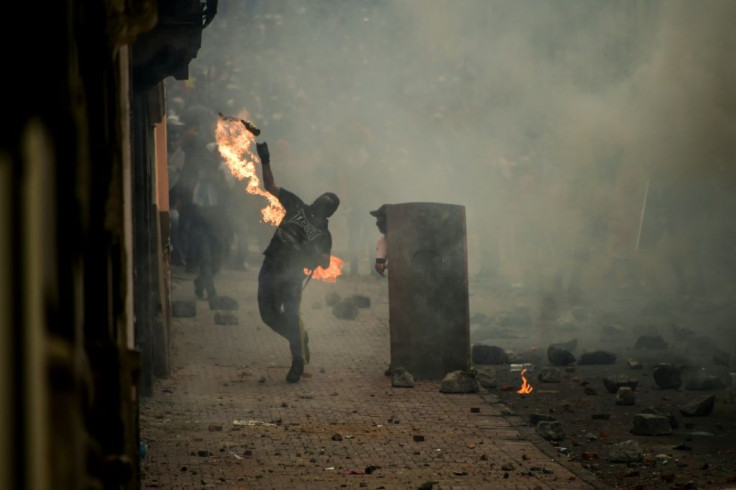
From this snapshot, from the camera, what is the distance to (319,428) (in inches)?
349

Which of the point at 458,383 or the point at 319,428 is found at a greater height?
the point at 458,383

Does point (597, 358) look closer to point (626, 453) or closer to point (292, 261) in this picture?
point (292, 261)

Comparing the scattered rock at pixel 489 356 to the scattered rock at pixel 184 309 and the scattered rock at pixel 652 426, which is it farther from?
the scattered rock at pixel 184 309

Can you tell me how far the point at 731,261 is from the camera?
63.1 ft

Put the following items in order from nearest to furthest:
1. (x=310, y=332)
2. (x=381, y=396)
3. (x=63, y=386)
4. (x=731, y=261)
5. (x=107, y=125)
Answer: (x=63, y=386)
(x=107, y=125)
(x=381, y=396)
(x=310, y=332)
(x=731, y=261)

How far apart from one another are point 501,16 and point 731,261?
33.3 ft

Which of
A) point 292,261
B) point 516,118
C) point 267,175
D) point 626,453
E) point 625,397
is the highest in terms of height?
point 516,118

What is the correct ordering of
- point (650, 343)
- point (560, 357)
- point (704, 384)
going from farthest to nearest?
point (650, 343) < point (560, 357) < point (704, 384)

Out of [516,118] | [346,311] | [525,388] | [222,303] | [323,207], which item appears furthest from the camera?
[516,118]

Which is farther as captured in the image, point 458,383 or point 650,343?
point 650,343

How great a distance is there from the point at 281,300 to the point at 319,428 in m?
2.52

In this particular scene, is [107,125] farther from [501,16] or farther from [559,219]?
[501,16]

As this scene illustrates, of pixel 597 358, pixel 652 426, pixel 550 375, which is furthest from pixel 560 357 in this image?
pixel 652 426

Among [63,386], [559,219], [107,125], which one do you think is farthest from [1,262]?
[559,219]
